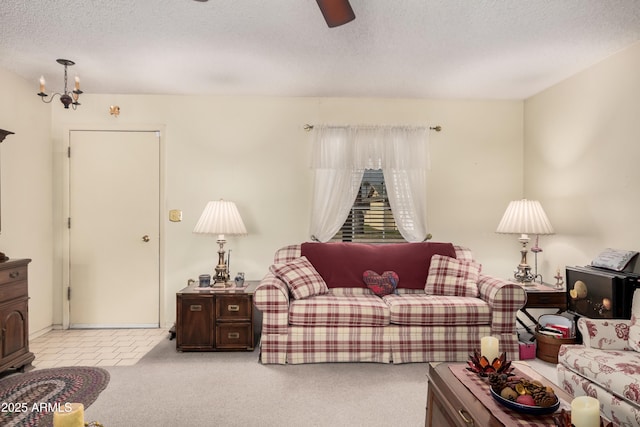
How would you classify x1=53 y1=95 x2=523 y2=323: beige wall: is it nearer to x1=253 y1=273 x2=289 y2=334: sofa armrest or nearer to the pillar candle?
x1=253 y1=273 x2=289 y2=334: sofa armrest

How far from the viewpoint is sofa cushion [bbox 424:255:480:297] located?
3348mm

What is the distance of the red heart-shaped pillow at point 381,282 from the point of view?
3.46 m

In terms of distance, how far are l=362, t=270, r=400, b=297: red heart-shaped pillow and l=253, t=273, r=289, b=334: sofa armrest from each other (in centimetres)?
85

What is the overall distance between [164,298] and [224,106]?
2121mm

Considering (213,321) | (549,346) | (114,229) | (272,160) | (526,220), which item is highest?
(272,160)

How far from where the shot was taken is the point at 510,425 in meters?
1.44

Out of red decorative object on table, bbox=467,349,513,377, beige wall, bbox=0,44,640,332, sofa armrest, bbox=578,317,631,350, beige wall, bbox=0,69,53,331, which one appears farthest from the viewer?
beige wall, bbox=0,44,640,332

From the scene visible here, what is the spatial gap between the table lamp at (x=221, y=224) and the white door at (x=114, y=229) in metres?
0.83

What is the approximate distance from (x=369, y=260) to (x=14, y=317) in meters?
2.87

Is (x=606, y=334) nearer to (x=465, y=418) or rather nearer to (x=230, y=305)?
(x=465, y=418)

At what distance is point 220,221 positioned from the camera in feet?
11.6

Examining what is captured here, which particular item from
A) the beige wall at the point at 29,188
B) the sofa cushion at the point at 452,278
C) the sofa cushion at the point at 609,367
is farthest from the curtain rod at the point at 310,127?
the beige wall at the point at 29,188

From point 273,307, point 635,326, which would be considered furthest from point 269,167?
point 635,326

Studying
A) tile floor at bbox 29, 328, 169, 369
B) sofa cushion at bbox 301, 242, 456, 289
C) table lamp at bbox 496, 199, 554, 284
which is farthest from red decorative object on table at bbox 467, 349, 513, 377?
tile floor at bbox 29, 328, 169, 369
